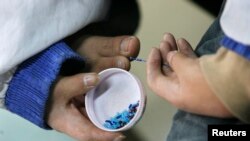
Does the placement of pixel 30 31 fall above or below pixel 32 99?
above

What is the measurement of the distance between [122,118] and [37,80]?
0.16m

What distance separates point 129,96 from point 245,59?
0.94ft

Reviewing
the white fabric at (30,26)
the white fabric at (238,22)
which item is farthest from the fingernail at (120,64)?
the white fabric at (238,22)

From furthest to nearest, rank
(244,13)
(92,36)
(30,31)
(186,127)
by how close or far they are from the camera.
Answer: (92,36) < (30,31) < (186,127) < (244,13)

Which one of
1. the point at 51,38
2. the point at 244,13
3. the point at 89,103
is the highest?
the point at 244,13

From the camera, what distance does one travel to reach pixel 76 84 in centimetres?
66

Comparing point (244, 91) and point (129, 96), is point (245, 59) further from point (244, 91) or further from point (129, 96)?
point (129, 96)

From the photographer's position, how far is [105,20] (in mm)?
849

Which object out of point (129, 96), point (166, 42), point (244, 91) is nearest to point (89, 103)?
point (129, 96)

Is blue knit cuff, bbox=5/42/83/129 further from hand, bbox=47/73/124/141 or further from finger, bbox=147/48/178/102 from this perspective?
finger, bbox=147/48/178/102

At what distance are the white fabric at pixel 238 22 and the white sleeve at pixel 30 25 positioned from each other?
340 mm

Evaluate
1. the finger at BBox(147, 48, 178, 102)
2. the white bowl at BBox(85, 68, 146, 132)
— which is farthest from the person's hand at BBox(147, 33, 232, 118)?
the white bowl at BBox(85, 68, 146, 132)

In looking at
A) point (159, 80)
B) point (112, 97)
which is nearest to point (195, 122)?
point (159, 80)

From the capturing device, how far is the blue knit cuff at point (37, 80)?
25.8 inches
